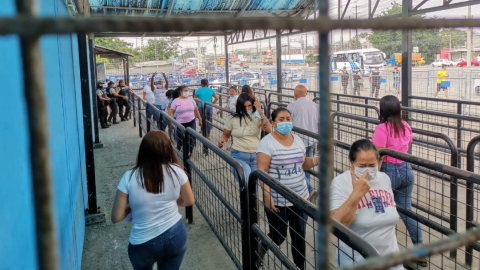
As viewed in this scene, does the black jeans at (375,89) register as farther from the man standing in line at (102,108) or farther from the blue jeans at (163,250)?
the blue jeans at (163,250)

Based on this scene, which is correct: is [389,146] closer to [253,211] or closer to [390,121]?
[390,121]

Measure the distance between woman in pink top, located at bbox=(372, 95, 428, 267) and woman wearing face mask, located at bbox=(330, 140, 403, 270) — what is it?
111 cm

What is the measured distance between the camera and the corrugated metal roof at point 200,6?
10.0 metres

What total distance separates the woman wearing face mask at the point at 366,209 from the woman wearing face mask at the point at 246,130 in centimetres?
217

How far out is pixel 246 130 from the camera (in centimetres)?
462

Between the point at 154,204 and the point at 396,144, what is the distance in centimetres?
219

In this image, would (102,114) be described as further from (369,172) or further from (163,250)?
(369,172)

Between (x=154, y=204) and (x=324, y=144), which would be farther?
(x=154, y=204)

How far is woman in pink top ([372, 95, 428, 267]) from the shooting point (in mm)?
3455

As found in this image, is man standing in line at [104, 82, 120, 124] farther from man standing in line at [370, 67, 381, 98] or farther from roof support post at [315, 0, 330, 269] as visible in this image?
roof support post at [315, 0, 330, 269]

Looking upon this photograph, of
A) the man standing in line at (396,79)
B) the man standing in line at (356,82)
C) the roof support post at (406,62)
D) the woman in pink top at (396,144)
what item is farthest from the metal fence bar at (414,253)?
the man standing in line at (396,79)

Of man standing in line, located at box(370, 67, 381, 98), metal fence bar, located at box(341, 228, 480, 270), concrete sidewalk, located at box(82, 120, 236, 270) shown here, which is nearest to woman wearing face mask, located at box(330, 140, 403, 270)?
metal fence bar, located at box(341, 228, 480, 270)

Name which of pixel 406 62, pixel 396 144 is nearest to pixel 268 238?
Answer: pixel 396 144

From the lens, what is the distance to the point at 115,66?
31.9 metres
